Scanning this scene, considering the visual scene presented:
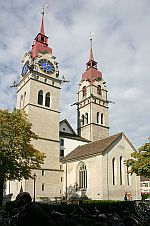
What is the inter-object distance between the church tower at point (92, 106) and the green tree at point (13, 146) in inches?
1056

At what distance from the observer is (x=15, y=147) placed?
23.5 m

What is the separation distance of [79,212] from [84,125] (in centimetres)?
4050

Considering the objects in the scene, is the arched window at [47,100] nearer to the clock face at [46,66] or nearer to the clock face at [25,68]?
the clock face at [46,66]

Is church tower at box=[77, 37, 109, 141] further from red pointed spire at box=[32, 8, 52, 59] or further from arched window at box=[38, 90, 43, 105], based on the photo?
arched window at box=[38, 90, 43, 105]

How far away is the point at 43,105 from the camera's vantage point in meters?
42.0

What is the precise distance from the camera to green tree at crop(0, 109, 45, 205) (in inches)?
867

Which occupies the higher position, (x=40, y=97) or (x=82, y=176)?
(x=40, y=97)

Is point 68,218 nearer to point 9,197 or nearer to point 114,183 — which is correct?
point 114,183

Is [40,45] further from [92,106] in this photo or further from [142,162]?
[142,162]

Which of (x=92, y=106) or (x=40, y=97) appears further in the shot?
(x=92, y=106)

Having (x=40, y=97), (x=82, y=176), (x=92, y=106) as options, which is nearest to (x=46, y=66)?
(x=40, y=97)

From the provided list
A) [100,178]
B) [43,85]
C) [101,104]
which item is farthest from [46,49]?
[100,178]

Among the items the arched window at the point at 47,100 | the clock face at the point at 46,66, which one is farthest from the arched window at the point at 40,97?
the clock face at the point at 46,66

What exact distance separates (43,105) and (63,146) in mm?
8131
